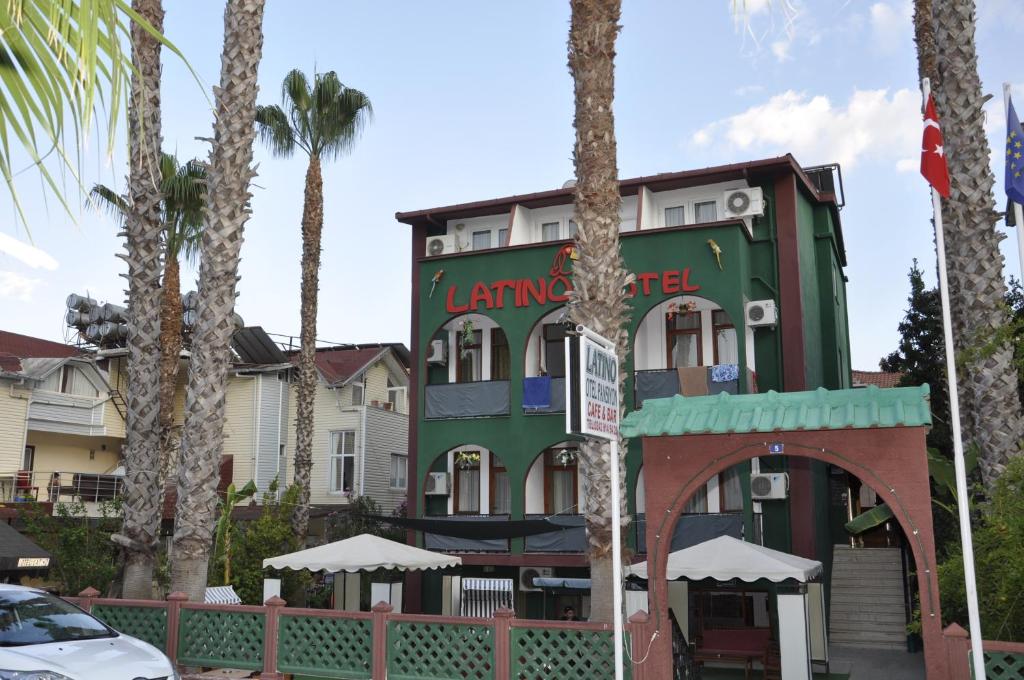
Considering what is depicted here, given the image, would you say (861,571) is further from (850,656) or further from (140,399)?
(140,399)

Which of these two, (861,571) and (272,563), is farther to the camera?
(861,571)

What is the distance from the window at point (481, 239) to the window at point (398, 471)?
12.5m

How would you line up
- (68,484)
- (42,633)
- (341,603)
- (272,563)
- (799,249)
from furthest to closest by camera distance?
(68,484) → (341,603) → (799,249) → (272,563) → (42,633)

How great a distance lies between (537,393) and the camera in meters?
22.3

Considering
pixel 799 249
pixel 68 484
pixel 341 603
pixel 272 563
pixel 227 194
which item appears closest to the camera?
pixel 227 194

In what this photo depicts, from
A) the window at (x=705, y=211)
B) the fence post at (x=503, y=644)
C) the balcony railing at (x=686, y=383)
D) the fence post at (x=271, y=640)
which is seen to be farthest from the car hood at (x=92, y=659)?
the window at (x=705, y=211)

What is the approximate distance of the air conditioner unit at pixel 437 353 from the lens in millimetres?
24438

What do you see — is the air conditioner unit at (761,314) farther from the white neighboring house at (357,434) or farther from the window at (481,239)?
the white neighboring house at (357,434)

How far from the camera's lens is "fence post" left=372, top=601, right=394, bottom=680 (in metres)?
11.1

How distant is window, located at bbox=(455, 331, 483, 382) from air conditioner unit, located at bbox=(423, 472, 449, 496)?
2.56 m

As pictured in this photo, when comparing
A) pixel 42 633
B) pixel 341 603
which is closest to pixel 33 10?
pixel 42 633

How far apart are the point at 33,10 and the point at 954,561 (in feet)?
37.4

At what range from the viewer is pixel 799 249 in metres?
21.8

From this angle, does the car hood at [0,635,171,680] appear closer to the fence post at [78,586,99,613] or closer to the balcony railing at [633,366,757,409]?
the fence post at [78,586,99,613]
